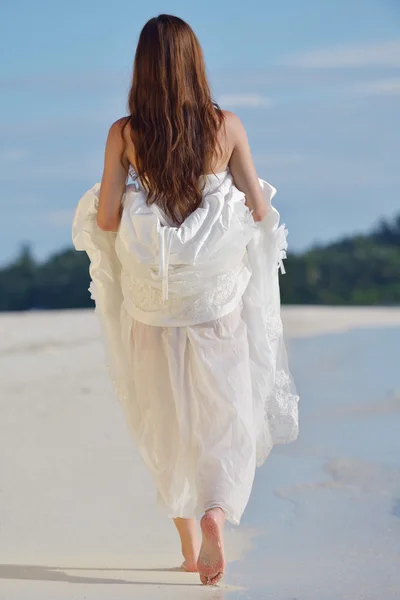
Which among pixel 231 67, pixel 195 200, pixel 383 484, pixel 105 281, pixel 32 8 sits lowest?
pixel 383 484

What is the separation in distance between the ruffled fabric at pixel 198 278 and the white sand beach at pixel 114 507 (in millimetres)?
341

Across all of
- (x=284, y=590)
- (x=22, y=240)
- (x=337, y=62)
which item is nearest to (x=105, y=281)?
(x=284, y=590)

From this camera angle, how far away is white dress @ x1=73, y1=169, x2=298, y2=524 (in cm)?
231

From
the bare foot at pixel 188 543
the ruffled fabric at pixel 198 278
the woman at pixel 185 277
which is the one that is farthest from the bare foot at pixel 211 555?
the ruffled fabric at pixel 198 278

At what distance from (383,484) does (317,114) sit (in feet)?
51.7

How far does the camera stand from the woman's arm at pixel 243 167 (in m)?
2.41

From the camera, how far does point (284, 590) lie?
224cm

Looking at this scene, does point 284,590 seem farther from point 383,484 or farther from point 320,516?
point 383,484

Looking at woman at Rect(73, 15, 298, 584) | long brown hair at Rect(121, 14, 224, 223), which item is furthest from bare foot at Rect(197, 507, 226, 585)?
long brown hair at Rect(121, 14, 224, 223)

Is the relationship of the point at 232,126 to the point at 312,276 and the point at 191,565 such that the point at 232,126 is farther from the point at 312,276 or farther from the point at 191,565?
the point at 312,276

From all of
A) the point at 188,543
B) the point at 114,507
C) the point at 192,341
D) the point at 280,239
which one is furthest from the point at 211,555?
the point at 114,507

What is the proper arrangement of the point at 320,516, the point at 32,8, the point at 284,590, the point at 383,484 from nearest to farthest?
the point at 284,590, the point at 320,516, the point at 383,484, the point at 32,8

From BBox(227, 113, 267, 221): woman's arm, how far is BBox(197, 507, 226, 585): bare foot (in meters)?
0.77

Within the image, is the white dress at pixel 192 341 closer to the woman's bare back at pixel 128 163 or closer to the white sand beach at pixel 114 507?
the woman's bare back at pixel 128 163
